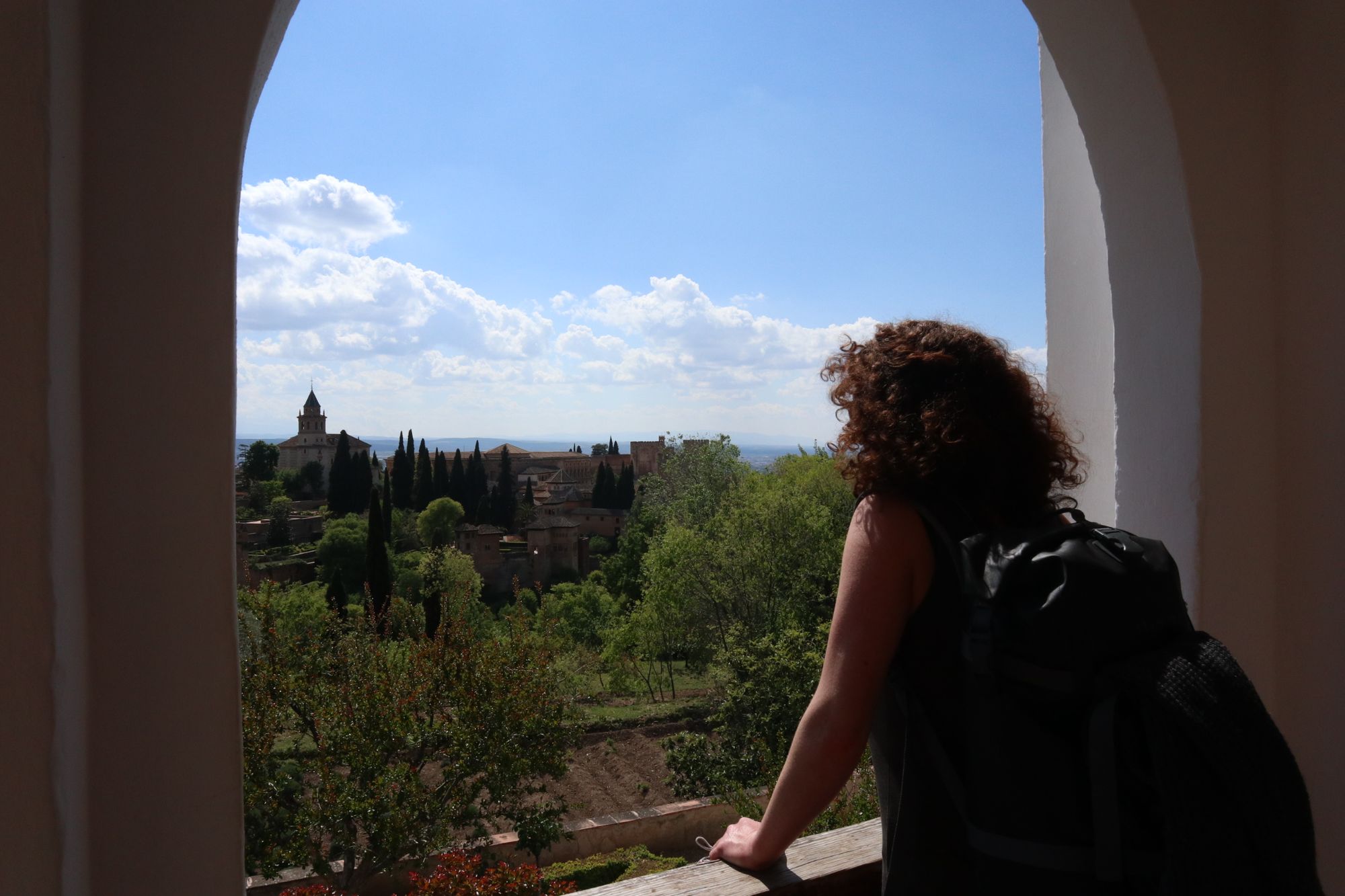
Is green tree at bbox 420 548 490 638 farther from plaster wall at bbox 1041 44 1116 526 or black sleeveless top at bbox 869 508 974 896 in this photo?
black sleeveless top at bbox 869 508 974 896

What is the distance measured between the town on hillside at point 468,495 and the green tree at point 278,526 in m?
0.10

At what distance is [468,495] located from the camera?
138 feet

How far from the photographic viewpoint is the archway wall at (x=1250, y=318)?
59.1 inches

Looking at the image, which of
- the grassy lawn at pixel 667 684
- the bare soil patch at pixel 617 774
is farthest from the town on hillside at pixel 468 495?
the bare soil patch at pixel 617 774

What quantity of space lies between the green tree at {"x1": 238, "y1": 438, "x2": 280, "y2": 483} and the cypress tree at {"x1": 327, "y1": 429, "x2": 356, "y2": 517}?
2743mm

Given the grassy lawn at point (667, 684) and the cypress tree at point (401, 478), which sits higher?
the cypress tree at point (401, 478)

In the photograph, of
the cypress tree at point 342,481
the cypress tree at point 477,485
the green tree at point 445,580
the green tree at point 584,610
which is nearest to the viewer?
the green tree at point 445,580

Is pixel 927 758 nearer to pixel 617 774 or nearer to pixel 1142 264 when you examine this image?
pixel 1142 264

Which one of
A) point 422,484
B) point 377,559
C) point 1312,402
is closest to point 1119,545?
point 1312,402

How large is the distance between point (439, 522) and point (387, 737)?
28.4 m

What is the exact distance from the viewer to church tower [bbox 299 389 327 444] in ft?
140

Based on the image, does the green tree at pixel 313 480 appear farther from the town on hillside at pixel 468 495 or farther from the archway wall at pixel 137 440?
the archway wall at pixel 137 440

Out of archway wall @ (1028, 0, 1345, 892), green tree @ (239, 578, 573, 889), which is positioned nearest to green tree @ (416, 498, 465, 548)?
green tree @ (239, 578, 573, 889)

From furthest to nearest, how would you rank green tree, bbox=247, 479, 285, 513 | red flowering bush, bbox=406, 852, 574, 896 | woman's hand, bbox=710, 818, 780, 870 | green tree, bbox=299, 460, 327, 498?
green tree, bbox=299, 460, 327, 498
green tree, bbox=247, 479, 285, 513
red flowering bush, bbox=406, 852, 574, 896
woman's hand, bbox=710, 818, 780, 870
